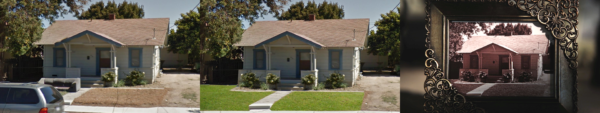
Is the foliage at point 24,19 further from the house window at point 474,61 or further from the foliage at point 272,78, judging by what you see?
the house window at point 474,61

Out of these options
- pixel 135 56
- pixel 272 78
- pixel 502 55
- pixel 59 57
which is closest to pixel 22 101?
pixel 59 57

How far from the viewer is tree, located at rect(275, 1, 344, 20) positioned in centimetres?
429

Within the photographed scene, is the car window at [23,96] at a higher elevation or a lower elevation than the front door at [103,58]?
lower

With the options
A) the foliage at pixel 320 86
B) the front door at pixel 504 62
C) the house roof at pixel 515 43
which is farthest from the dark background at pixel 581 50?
the foliage at pixel 320 86

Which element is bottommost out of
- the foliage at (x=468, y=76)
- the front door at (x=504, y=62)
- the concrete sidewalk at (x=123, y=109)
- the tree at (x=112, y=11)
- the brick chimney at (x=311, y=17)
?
the concrete sidewalk at (x=123, y=109)

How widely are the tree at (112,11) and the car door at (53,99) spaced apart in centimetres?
105

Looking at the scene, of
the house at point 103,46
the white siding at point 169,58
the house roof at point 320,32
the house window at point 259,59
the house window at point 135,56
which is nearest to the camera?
the house roof at point 320,32

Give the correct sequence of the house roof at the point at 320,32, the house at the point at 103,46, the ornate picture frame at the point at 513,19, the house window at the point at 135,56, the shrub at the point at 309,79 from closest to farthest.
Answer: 1. the ornate picture frame at the point at 513,19
2. the house roof at the point at 320,32
3. the shrub at the point at 309,79
4. the house at the point at 103,46
5. the house window at the point at 135,56

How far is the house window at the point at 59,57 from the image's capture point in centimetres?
442

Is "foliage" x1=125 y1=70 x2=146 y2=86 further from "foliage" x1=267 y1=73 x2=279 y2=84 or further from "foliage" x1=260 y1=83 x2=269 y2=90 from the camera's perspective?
"foliage" x1=267 y1=73 x2=279 y2=84

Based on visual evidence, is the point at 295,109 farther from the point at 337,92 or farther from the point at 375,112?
the point at 375,112

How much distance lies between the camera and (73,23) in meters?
4.59

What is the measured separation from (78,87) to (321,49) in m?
A: 3.21

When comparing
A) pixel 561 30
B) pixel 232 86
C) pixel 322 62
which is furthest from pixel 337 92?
pixel 561 30
